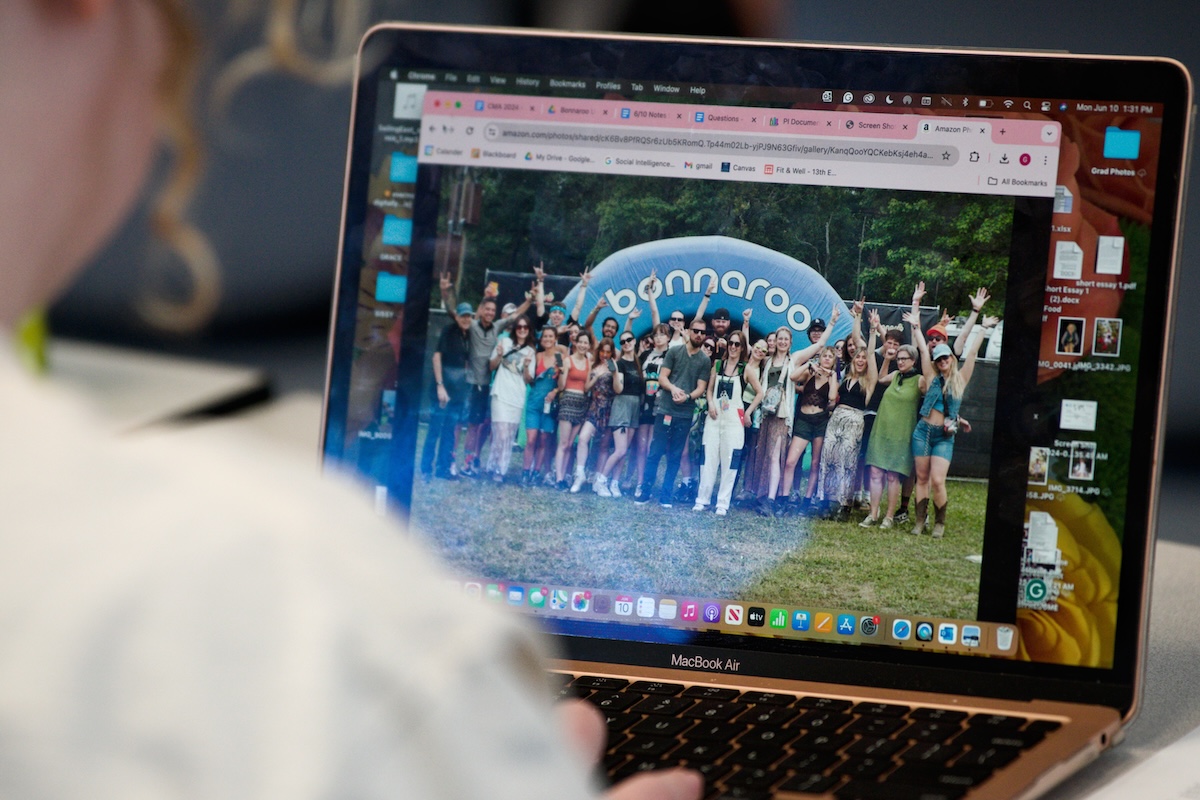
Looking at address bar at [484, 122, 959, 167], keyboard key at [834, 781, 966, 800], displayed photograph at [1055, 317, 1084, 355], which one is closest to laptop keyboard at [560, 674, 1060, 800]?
keyboard key at [834, 781, 966, 800]

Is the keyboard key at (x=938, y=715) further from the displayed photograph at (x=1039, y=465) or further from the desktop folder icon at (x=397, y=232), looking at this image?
the desktop folder icon at (x=397, y=232)

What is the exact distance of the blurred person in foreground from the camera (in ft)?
0.65

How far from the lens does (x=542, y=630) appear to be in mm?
682

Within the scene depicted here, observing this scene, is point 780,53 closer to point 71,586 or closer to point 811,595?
point 811,595

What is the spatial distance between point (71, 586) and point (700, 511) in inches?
19.8

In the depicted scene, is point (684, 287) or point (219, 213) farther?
point (219, 213)

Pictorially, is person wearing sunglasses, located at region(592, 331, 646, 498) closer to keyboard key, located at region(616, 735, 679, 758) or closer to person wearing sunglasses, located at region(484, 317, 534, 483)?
person wearing sunglasses, located at region(484, 317, 534, 483)

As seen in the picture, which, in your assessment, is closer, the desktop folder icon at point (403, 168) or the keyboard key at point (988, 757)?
the keyboard key at point (988, 757)

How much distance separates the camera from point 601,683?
66 centimetres

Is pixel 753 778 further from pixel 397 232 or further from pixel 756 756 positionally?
pixel 397 232

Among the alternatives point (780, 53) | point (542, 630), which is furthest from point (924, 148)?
point (542, 630)

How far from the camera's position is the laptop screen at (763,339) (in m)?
0.64

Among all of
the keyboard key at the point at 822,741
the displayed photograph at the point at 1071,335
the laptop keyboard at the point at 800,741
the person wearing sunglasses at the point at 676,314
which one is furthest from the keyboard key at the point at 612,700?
the displayed photograph at the point at 1071,335

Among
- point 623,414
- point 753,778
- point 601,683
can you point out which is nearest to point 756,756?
point 753,778
